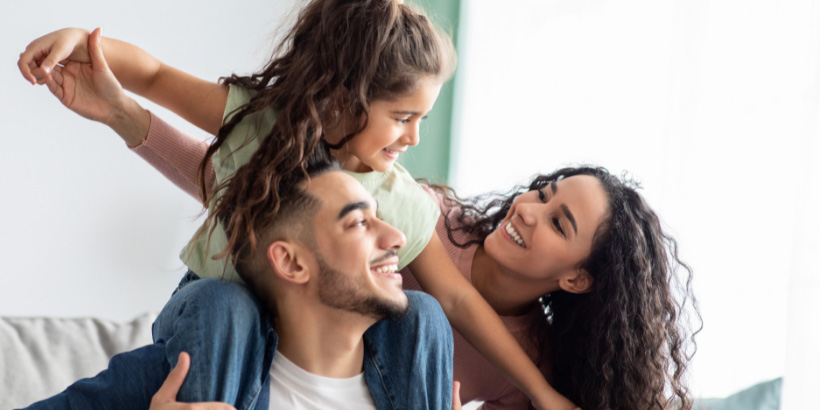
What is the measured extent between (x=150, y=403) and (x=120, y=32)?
6.05ft

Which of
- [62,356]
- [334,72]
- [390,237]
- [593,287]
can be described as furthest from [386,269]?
[62,356]

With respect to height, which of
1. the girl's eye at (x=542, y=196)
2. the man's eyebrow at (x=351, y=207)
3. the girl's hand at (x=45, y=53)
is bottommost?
the girl's eye at (x=542, y=196)

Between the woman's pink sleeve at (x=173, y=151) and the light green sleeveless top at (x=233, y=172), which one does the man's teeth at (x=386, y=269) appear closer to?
the light green sleeveless top at (x=233, y=172)

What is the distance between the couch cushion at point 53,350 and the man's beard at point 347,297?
72cm

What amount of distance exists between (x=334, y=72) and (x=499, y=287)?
66cm

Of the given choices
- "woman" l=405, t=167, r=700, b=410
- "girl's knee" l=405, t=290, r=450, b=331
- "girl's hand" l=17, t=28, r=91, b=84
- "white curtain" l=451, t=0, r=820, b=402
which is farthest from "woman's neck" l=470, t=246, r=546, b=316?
"girl's hand" l=17, t=28, r=91, b=84

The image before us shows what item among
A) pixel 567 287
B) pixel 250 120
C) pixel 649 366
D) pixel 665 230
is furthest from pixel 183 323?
pixel 665 230

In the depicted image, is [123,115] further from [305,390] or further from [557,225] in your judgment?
[557,225]

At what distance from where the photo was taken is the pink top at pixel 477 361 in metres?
2.03

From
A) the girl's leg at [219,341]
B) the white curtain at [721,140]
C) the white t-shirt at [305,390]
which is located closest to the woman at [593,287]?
the white curtain at [721,140]

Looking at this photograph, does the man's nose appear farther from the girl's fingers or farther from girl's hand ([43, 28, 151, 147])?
girl's hand ([43, 28, 151, 147])

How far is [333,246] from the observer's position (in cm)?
149

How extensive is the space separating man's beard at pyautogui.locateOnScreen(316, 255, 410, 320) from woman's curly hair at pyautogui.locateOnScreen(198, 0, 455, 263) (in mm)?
160

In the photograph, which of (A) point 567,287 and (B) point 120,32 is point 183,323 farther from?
(B) point 120,32
